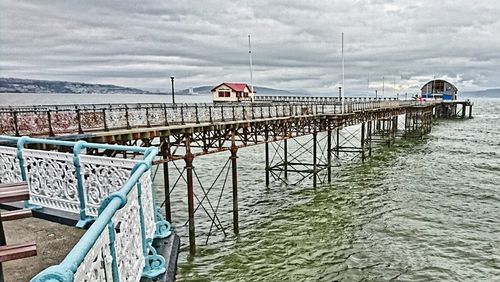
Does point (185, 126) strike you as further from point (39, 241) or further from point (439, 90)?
point (439, 90)

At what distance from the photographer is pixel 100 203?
5.23 m

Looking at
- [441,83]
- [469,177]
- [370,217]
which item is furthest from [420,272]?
[441,83]

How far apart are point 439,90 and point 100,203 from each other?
373 feet

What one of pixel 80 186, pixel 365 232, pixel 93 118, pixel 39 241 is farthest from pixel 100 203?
pixel 365 232

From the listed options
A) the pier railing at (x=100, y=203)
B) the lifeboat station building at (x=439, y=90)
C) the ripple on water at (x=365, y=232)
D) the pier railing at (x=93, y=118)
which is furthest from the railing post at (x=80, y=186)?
the lifeboat station building at (x=439, y=90)

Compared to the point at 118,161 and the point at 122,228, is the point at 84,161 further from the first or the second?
the point at 122,228

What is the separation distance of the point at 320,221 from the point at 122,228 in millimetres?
16179

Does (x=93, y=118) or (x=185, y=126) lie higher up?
(x=93, y=118)

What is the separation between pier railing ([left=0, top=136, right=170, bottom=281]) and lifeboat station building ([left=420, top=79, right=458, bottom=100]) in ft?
342

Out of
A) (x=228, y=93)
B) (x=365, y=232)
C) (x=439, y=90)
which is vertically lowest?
(x=365, y=232)

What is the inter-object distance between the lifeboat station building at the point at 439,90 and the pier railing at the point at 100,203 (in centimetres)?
10415

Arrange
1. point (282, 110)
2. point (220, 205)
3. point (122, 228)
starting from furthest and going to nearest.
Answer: point (282, 110)
point (220, 205)
point (122, 228)

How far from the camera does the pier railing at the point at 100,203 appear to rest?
277 cm

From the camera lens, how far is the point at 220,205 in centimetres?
2183
